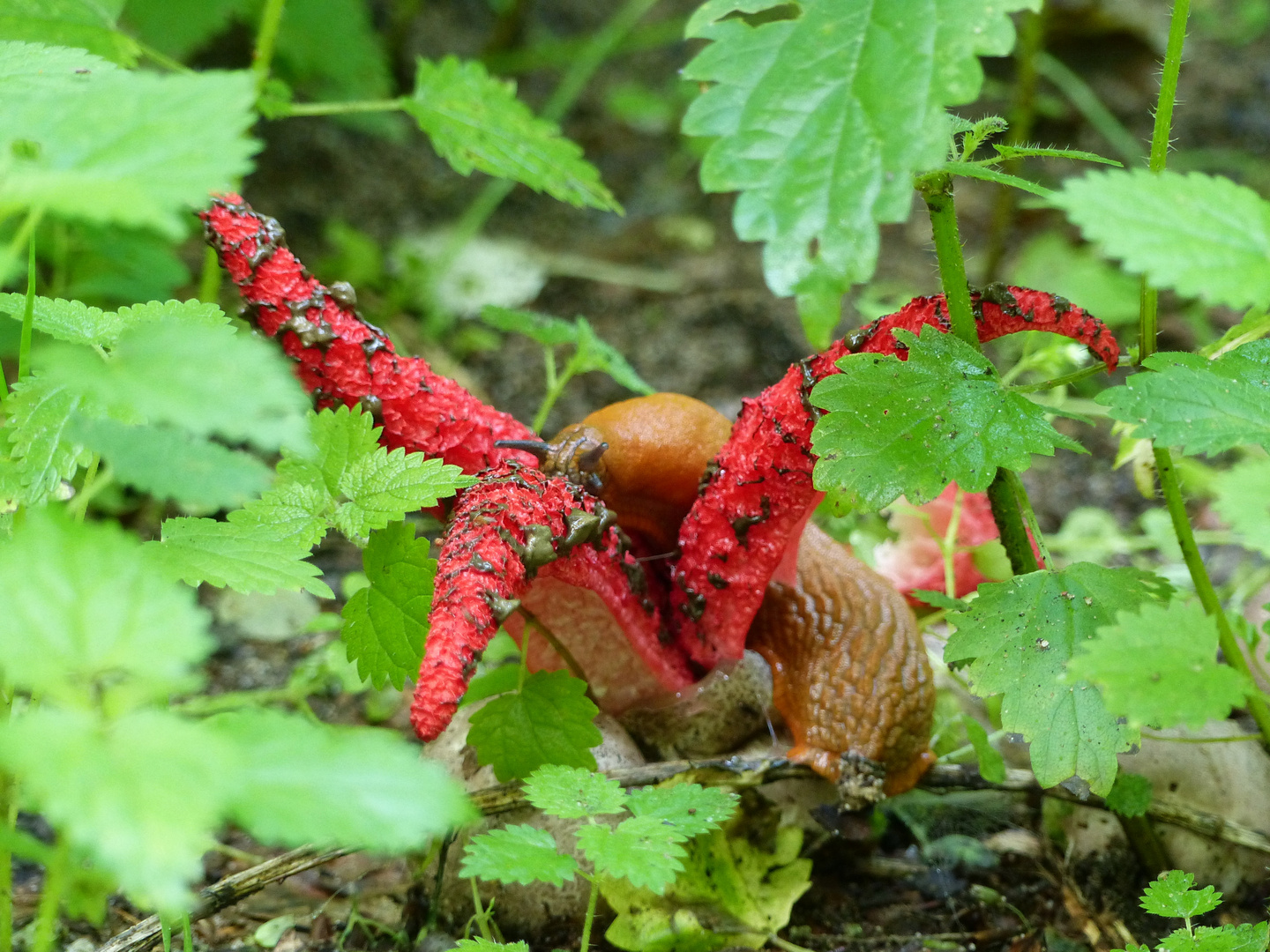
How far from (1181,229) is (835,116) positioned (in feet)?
1.33

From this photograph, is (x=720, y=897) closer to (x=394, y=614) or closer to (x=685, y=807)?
(x=685, y=807)

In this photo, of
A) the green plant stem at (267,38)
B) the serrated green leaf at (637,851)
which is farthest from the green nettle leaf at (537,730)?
the green plant stem at (267,38)

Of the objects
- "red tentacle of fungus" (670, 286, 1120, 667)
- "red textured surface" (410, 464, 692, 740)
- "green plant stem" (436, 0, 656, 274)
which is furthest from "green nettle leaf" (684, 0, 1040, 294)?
"green plant stem" (436, 0, 656, 274)

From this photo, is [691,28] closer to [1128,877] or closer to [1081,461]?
[1128,877]

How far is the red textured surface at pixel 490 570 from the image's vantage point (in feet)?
4.25

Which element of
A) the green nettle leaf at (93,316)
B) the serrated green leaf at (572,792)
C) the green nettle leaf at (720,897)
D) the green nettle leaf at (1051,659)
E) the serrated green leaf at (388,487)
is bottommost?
the green nettle leaf at (720,897)

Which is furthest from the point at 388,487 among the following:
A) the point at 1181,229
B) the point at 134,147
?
the point at 1181,229

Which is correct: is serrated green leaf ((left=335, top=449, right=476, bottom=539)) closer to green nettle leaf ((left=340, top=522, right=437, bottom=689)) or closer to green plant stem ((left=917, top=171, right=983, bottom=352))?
green nettle leaf ((left=340, top=522, right=437, bottom=689))

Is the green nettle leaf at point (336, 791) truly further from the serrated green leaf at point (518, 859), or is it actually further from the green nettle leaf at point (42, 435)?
the green nettle leaf at point (42, 435)

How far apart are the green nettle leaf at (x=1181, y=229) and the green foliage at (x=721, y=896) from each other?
42.8 inches

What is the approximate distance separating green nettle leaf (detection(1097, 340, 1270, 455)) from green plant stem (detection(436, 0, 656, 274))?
3.37 meters

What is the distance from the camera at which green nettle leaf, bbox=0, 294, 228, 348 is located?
1.55 metres

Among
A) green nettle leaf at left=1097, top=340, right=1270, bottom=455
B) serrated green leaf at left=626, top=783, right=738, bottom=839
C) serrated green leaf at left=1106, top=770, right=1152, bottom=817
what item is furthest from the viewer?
serrated green leaf at left=1106, top=770, right=1152, bottom=817

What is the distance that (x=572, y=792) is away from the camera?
1473 mm
